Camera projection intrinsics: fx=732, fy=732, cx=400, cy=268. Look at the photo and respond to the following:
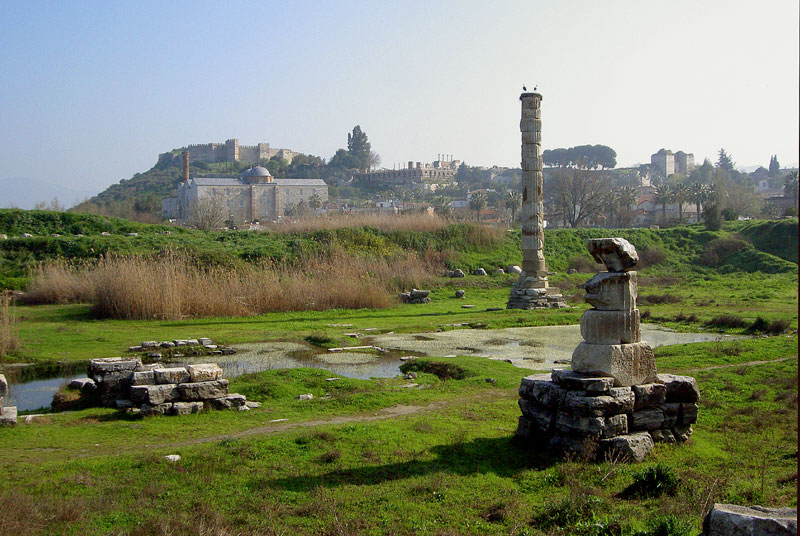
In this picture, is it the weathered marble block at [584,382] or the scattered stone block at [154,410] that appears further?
the scattered stone block at [154,410]

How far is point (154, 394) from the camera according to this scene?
34.8 ft

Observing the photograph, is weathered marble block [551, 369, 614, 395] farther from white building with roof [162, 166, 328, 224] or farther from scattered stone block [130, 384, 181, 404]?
white building with roof [162, 166, 328, 224]

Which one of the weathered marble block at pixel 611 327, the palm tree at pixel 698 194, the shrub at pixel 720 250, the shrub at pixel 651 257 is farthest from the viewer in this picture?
the palm tree at pixel 698 194

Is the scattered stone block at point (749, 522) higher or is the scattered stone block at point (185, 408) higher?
the scattered stone block at point (749, 522)

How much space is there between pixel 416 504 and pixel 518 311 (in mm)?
17797

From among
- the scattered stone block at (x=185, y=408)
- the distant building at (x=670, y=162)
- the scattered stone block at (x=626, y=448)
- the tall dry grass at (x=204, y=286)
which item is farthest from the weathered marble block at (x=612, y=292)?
the distant building at (x=670, y=162)

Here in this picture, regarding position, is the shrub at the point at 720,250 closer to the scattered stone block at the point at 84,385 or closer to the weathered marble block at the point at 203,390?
the weathered marble block at the point at 203,390

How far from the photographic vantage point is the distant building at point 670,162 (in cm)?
15838

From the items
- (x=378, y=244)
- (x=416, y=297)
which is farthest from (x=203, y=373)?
(x=378, y=244)

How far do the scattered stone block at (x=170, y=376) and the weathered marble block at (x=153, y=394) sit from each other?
258 millimetres

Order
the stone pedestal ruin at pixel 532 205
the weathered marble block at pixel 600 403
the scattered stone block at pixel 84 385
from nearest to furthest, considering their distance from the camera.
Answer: the weathered marble block at pixel 600 403
the scattered stone block at pixel 84 385
the stone pedestal ruin at pixel 532 205

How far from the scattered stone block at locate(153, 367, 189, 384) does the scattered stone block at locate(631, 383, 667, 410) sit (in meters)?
6.47

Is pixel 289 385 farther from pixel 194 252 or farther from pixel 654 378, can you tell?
pixel 194 252

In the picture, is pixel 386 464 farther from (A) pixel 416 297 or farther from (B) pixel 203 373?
(A) pixel 416 297
